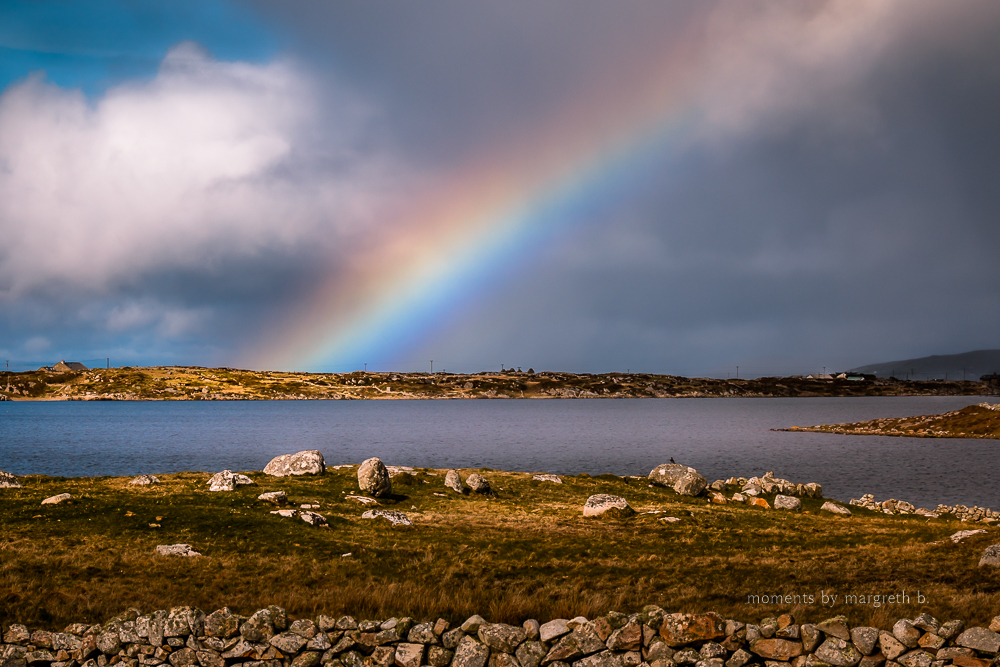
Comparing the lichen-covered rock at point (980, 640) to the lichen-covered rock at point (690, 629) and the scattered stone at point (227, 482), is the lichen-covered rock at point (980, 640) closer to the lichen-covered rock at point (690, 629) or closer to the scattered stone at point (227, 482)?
the lichen-covered rock at point (690, 629)

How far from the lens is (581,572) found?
19.1m

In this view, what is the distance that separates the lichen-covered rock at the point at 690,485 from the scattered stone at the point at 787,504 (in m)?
4.95

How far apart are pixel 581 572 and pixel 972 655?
9.56 m

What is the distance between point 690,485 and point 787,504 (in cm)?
611

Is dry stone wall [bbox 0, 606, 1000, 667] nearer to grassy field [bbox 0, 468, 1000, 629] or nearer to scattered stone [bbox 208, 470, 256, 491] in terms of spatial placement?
grassy field [bbox 0, 468, 1000, 629]

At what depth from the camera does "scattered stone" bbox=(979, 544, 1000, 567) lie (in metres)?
17.8

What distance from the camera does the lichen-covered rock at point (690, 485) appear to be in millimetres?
41469

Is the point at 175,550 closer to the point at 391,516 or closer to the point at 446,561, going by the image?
the point at 446,561

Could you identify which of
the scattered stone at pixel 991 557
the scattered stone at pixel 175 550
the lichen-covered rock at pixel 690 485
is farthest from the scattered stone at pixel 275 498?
the scattered stone at pixel 991 557

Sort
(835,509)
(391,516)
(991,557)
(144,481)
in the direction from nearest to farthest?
(991,557) < (391,516) < (144,481) < (835,509)

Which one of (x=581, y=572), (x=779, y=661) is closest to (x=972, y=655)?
(x=779, y=661)

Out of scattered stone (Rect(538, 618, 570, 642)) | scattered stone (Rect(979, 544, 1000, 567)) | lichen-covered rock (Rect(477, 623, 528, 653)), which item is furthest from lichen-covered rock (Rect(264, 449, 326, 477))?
scattered stone (Rect(979, 544, 1000, 567))

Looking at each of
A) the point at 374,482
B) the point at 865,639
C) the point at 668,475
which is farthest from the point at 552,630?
the point at 668,475

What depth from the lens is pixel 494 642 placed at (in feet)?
44.3
